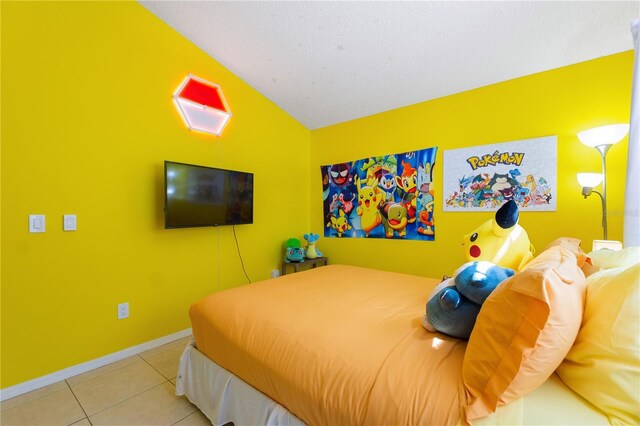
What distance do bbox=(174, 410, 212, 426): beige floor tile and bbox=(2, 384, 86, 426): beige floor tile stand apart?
0.61 m

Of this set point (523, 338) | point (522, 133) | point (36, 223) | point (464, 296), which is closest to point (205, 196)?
point (36, 223)

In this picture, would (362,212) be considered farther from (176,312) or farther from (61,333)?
(61,333)

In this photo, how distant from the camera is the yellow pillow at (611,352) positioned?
2.08 ft

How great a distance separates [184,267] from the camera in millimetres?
2557

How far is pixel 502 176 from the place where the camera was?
8.00 feet

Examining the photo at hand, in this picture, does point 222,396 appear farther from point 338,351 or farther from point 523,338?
point 523,338

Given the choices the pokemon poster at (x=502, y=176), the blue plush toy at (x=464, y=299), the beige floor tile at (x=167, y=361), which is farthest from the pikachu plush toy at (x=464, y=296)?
the beige floor tile at (x=167, y=361)

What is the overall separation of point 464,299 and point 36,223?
8.48 ft

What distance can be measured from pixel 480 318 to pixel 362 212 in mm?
2524

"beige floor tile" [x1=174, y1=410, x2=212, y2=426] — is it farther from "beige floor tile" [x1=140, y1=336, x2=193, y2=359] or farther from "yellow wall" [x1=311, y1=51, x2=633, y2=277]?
"yellow wall" [x1=311, y1=51, x2=633, y2=277]

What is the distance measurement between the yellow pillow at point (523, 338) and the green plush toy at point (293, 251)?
261 cm

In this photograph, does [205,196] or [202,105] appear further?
[202,105]

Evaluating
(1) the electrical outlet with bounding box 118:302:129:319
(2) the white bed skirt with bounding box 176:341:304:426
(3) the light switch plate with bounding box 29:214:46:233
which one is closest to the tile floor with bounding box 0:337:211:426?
(2) the white bed skirt with bounding box 176:341:304:426

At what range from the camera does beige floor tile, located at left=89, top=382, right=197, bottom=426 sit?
4.88 ft
